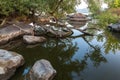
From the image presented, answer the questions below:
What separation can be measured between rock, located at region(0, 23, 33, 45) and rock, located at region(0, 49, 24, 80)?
4.88m

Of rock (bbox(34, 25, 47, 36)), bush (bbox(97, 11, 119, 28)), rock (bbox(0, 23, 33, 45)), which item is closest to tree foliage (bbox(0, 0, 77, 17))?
rock (bbox(0, 23, 33, 45))

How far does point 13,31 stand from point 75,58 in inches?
239

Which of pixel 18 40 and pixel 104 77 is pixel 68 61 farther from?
pixel 18 40

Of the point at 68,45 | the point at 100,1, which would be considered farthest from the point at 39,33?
→ the point at 100,1

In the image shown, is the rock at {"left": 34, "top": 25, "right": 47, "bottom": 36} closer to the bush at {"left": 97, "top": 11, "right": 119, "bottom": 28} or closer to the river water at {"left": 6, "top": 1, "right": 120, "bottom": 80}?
the river water at {"left": 6, "top": 1, "right": 120, "bottom": 80}

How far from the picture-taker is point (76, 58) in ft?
36.2

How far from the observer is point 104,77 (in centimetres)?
836

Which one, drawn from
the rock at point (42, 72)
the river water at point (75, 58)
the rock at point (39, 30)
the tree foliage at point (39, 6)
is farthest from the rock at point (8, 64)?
the rock at point (39, 30)

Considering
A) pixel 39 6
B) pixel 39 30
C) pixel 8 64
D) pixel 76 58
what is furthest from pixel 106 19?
pixel 8 64

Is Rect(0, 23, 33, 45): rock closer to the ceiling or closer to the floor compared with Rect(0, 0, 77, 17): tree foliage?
closer to the floor

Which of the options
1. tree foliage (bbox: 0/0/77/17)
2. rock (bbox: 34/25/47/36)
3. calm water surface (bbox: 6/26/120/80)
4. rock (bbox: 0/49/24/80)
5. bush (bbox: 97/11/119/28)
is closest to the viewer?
rock (bbox: 0/49/24/80)

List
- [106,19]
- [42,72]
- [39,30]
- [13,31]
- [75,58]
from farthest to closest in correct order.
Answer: [106,19] < [39,30] < [13,31] < [75,58] < [42,72]

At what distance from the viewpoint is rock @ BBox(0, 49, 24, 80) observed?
313 inches

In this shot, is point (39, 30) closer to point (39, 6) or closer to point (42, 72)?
point (39, 6)
